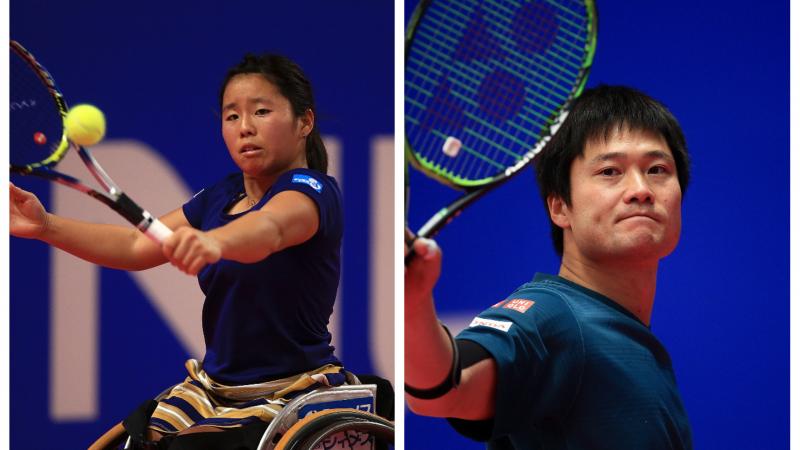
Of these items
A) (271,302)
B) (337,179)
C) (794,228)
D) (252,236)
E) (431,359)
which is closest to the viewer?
(431,359)

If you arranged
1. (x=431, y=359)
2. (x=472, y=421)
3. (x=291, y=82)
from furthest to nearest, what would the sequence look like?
(x=291, y=82)
(x=472, y=421)
(x=431, y=359)

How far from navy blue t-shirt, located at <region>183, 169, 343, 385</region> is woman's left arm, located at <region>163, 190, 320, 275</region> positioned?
0.10 ft

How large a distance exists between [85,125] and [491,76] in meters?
0.94

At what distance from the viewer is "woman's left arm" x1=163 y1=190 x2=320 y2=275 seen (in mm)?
1964

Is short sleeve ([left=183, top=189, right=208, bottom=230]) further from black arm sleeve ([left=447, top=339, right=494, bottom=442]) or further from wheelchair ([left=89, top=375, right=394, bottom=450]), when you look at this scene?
black arm sleeve ([left=447, top=339, right=494, bottom=442])

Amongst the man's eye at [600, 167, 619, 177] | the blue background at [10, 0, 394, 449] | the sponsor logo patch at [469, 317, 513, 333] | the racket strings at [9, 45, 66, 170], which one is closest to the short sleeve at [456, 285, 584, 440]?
the sponsor logo patch at [469, 317, 513, 333]

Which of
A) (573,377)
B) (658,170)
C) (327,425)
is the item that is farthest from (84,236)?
(658,170)

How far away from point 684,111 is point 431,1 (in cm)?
77

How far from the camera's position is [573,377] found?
6.71ft

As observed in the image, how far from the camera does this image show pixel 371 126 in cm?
247

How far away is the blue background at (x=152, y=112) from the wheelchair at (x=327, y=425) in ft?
0.47

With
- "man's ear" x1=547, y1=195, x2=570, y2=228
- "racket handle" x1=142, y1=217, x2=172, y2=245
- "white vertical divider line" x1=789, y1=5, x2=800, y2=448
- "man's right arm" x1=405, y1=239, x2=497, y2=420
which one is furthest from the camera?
"white vertical divider line" x1=789, y1=5, x2=800, y2=448

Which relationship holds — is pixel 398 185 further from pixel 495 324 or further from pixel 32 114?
pixel 32 114

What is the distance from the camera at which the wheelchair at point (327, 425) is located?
2078 mm
